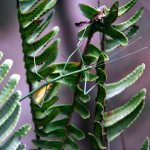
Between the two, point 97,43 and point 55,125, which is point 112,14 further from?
point 97,43

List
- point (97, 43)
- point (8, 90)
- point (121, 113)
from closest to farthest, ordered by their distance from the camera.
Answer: point (8, 90) → point (121, 113) → point (97, 43)

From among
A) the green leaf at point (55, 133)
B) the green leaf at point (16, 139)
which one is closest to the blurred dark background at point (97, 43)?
the green leaf at point (55, 133)

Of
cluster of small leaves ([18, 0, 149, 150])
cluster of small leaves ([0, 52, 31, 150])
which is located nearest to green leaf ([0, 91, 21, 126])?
cluster of small leaves ([0, 52, 31, 150])

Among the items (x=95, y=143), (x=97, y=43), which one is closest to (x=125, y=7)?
(x=95, y=143)

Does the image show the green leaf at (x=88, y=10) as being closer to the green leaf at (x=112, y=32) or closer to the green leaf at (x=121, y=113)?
the green leaf at (x=112, y=32)

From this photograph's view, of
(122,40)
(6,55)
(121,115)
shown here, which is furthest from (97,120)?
(6,55)

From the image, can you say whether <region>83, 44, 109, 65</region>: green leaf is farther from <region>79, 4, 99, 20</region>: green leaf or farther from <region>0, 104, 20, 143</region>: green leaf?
<region>0, 104, 20, 143</region>: green leaf
